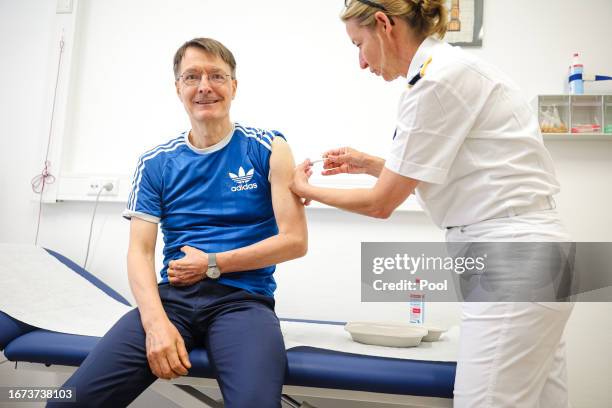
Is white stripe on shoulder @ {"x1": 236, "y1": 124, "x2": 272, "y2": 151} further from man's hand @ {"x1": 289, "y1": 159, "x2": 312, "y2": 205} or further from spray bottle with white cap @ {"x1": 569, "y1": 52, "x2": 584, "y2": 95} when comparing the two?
spray bottle with white cap @ {"x1": 569, "y1": 52, "x2": 584, "y2": 95}

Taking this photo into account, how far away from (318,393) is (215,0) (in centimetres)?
203

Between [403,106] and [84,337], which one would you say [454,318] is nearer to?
[403,106]

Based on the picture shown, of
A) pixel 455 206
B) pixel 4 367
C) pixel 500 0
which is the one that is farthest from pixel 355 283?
pixel 4 367

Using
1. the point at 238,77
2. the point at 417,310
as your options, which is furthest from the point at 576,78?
the point at 238,77

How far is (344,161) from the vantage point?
1.39 meters

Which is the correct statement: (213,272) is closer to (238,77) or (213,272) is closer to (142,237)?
(142,237)

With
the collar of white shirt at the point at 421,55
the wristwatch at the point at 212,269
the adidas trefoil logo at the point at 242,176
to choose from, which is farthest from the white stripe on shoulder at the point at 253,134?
the collar of white shirt at the point at 421,55

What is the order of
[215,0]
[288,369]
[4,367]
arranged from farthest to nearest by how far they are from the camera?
[215,0]
[4,367]
[288,369]

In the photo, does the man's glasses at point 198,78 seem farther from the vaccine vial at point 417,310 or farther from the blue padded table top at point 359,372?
the vaccine vial at point 417,310

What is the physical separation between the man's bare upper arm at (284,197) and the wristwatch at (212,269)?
0.21m

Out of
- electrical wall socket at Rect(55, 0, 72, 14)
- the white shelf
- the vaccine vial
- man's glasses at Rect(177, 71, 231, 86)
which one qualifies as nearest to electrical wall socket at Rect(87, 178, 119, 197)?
electrical wall socket at Rect(55, 0, 72, 14)

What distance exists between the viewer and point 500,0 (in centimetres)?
212

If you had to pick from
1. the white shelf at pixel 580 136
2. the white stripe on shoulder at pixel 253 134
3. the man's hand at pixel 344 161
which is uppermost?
the white shelf at pixel 580 136

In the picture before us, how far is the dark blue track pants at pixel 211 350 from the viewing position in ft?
3.26
